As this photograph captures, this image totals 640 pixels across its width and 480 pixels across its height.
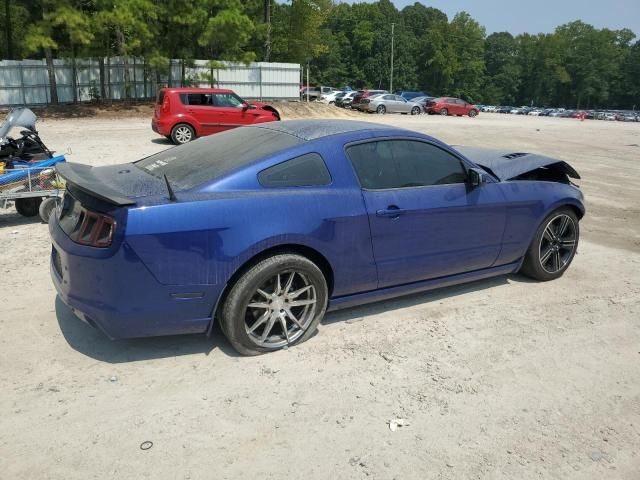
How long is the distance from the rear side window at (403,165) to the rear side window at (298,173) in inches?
11.1

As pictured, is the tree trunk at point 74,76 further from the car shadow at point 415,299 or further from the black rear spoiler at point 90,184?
the car shadow at point 415,299

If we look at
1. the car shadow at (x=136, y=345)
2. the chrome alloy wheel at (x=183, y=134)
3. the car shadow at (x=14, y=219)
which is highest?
the chrome alloy wheel at (x=183, y=134)

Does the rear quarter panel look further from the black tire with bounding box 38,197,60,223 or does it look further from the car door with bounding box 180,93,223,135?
the car door with bounding box 180,93,223,135

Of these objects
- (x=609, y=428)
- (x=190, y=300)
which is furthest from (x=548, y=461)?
(x=190, y=300)

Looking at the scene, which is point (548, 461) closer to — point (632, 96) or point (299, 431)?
point (299, 431)

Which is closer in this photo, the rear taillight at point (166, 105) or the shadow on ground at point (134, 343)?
the shadow on ground at point (134, 343)

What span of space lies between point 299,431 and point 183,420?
2.13 ft

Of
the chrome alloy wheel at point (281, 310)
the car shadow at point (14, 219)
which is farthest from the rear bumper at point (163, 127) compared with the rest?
the chrome alloy wheel at point (281, 310)

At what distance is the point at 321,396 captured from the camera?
10.7ft

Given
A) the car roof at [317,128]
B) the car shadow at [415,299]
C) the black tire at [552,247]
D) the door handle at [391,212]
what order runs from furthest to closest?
the black tire at [552,247]
the car shadow at [415,299]
the car roof at [317,128]
the door handle at [391,212]

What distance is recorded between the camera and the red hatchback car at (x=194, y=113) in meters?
15.1

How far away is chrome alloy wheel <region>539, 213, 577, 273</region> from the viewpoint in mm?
5191

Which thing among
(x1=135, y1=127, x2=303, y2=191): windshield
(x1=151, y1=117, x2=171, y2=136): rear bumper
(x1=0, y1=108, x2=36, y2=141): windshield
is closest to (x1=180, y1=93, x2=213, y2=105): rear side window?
(x1=151, y1=117, x2=171, y2=136): rear bumper

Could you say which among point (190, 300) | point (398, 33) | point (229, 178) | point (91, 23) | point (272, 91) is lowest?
point (190, 300)
